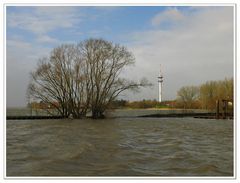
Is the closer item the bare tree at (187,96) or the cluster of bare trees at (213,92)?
the cluster of bare trees at (213,92)

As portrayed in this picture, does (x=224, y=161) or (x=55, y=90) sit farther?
(x=55, y=90)

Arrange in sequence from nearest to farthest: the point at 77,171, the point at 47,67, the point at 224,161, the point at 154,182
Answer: the point at 154,182 < the point at 77,171 < the point at 224,161 < the point at 47,67

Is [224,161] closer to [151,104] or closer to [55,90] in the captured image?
[55,90]

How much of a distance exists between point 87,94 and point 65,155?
86.6 feet

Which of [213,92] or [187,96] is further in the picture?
[187,96]

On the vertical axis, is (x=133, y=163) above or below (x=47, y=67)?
below

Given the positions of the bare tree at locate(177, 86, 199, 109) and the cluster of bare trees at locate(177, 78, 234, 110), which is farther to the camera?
the bare tree at locate(177, 86, 199, 109)

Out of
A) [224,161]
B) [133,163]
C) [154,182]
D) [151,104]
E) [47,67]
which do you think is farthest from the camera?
[151,104]

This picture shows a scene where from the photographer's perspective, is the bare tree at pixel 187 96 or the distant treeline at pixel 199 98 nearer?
the distant treeline at pixel 199 98

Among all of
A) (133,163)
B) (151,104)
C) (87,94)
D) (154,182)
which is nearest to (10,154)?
(133,163)

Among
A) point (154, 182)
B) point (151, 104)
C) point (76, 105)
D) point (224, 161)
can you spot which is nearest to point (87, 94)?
point (76, 105)

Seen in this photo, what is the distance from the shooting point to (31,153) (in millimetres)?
10352

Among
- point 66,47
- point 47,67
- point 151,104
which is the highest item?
point 66,47

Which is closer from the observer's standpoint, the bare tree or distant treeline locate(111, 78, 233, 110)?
distant treeline locate(111, 78, 233, 110)
